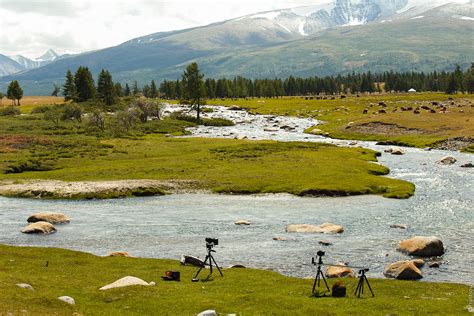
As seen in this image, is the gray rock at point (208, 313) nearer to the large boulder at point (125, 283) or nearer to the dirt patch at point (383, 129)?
the large boulder at point (125, 283)

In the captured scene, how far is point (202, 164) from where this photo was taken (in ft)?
292

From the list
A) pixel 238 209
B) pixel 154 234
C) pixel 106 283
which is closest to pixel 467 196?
pixel 238 209

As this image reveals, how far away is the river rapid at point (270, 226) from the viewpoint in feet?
137

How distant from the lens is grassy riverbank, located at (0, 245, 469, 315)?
2745 centimetres

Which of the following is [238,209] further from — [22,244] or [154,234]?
[22,244]

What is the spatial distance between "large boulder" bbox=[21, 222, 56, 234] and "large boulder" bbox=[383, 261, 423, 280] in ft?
107

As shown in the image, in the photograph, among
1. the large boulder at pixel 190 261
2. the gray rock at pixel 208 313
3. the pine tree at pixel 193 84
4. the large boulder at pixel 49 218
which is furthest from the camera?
the pine tree at pixel 193 84

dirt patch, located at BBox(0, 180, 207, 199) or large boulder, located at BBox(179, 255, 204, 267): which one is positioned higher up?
dirt patch, located at BBox(0, 180, 207, 199)

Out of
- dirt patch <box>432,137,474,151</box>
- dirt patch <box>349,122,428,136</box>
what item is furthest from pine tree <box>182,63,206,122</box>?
dirt patch <box>432,137,474,151</box>

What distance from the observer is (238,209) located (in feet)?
201

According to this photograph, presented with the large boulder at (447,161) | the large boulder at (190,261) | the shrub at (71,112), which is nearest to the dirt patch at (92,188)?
the large boulder at (190,261)

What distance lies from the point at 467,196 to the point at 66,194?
171ft

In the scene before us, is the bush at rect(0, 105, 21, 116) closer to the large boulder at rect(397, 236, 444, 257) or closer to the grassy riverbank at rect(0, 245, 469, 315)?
the grassy riverbank at rect(0, 245, 469, 315)

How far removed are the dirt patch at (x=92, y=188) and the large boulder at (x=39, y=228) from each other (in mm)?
17259
